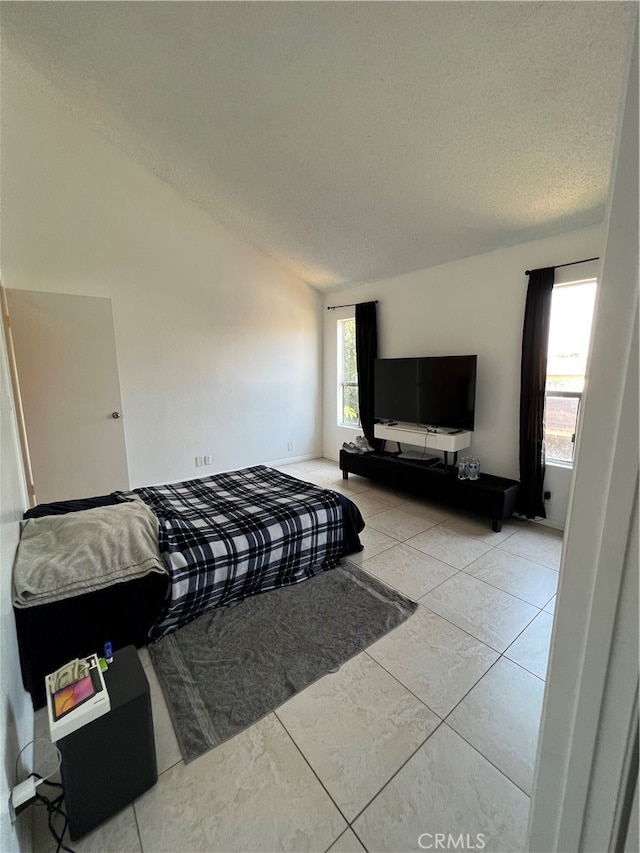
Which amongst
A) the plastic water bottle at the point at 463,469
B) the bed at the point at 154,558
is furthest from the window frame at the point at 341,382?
the bed at the point at 154,558

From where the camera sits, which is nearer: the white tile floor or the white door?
the white tile floor

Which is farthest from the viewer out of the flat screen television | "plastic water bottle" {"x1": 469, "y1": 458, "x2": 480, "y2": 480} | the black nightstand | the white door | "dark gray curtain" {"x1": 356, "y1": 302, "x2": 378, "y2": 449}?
"dark gray curtain" {"x1": 356, "y1": 302, "x2": 378, "y2": 449}

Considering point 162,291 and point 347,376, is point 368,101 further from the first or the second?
point 347,376

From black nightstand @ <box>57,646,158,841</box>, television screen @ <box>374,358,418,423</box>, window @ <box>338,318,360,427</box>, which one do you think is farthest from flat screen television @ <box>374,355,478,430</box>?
black nightstand @ <box>57,646,158,841</box>

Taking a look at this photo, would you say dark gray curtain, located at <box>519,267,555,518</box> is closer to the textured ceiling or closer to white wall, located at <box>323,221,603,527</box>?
white wall, located at <box>323,221,603,527</box>

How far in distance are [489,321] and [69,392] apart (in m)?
4.04

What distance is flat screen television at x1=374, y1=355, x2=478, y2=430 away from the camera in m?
3.28

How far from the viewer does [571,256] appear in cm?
269

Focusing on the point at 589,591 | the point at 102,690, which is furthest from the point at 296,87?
the point at 102,690

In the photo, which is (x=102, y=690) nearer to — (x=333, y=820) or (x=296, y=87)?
(x=333, y=820)

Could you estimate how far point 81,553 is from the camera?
1625 millimetres

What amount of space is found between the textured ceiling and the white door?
5.59 feet

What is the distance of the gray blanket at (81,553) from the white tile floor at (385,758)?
1.53ft

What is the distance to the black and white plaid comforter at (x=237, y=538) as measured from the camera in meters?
1.80
